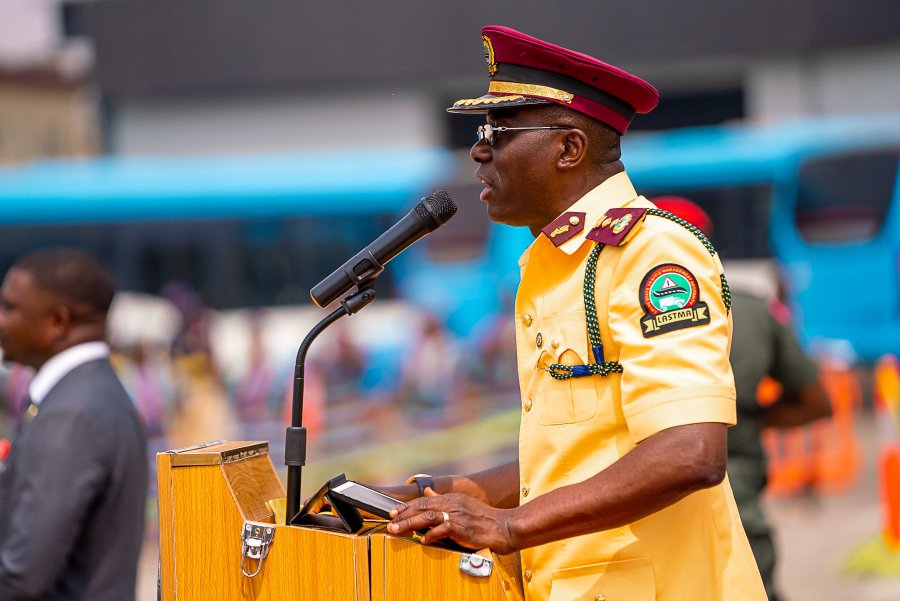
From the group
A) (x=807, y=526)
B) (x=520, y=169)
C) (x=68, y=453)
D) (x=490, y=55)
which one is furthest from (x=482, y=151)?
(x=807, y=526)

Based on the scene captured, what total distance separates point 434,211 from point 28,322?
1.72 metres

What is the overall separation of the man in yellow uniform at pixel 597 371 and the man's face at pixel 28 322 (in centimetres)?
155

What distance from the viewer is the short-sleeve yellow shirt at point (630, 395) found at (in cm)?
188

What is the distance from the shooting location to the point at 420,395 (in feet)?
43.1

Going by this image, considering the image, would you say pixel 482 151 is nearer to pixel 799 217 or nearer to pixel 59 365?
pixel 59 365

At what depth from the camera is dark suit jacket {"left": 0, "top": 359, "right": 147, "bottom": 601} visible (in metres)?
2.93

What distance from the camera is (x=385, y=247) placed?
6.97 feet

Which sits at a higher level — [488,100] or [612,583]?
[488,100]

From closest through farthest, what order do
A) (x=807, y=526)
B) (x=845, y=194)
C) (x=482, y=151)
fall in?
1. (x=482, y=151)
2. (x=807, y=526)
3. (x=845, y=194)

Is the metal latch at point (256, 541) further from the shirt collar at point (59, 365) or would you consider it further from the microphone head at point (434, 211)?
the shirt collar at point (59, 365)

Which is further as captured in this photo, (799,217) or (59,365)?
(799,217)

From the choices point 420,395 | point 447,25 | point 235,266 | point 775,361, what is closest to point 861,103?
Answer: point 447,25

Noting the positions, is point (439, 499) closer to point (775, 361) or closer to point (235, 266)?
point (775, 361)

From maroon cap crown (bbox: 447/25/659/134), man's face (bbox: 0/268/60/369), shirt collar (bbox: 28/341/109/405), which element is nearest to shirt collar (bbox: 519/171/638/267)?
maroon cap crown (bbox: 447/25/659/134)
